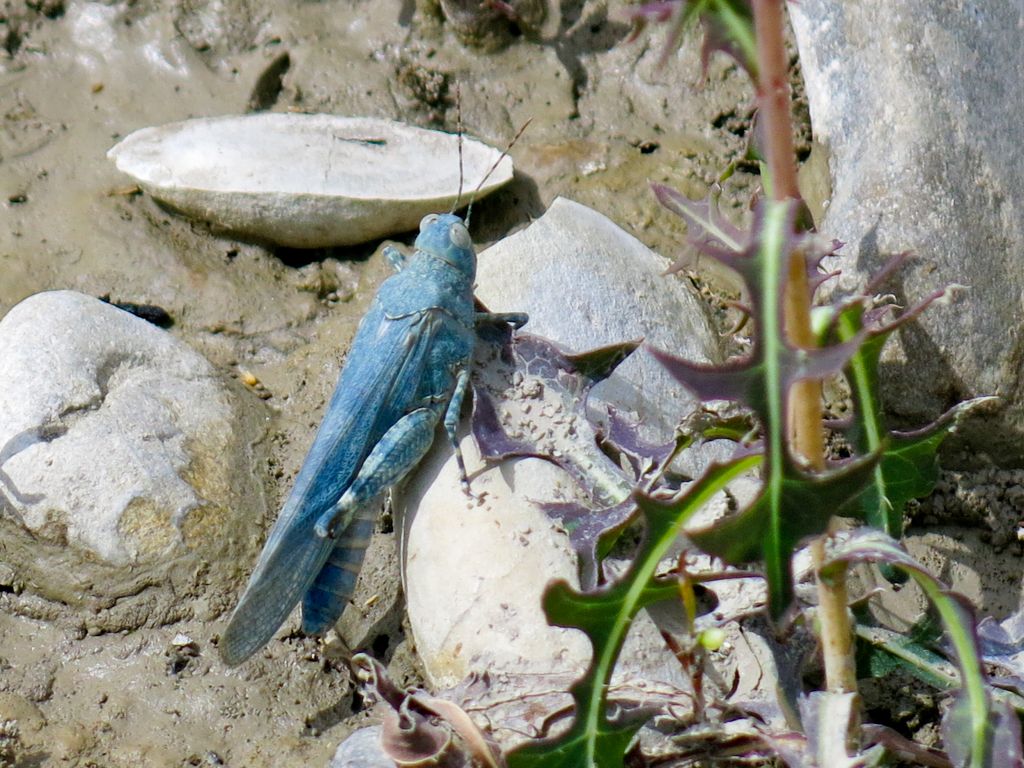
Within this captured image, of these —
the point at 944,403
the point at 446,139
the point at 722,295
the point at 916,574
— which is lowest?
the point at 916,574

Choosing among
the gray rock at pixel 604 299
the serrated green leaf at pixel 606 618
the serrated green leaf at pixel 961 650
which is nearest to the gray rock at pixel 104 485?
the gray rock at pixel 604 299

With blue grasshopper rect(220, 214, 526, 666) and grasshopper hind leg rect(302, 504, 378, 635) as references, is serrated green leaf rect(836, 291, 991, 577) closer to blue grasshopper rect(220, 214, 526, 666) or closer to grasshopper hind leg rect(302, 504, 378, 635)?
blue grasshopper rect(220, 214, 526, 666)

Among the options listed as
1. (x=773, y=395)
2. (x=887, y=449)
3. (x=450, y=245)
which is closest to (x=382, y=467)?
(x=450, y=245)

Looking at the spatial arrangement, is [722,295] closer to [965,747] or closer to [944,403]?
[944,403]

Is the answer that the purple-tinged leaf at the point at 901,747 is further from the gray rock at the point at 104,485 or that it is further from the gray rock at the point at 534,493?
the gray rock at the point at 104,485

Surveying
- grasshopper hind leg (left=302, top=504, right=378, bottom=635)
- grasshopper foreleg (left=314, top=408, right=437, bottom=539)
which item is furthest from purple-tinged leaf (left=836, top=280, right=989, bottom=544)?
grasshopper hind leg (left=302, top=504, right=378, bottom=635)

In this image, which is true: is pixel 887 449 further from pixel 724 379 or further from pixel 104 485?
pixel 104 485

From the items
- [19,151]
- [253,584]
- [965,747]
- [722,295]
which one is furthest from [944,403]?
[19,151]

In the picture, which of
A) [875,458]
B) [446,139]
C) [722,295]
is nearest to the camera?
[875,458]
